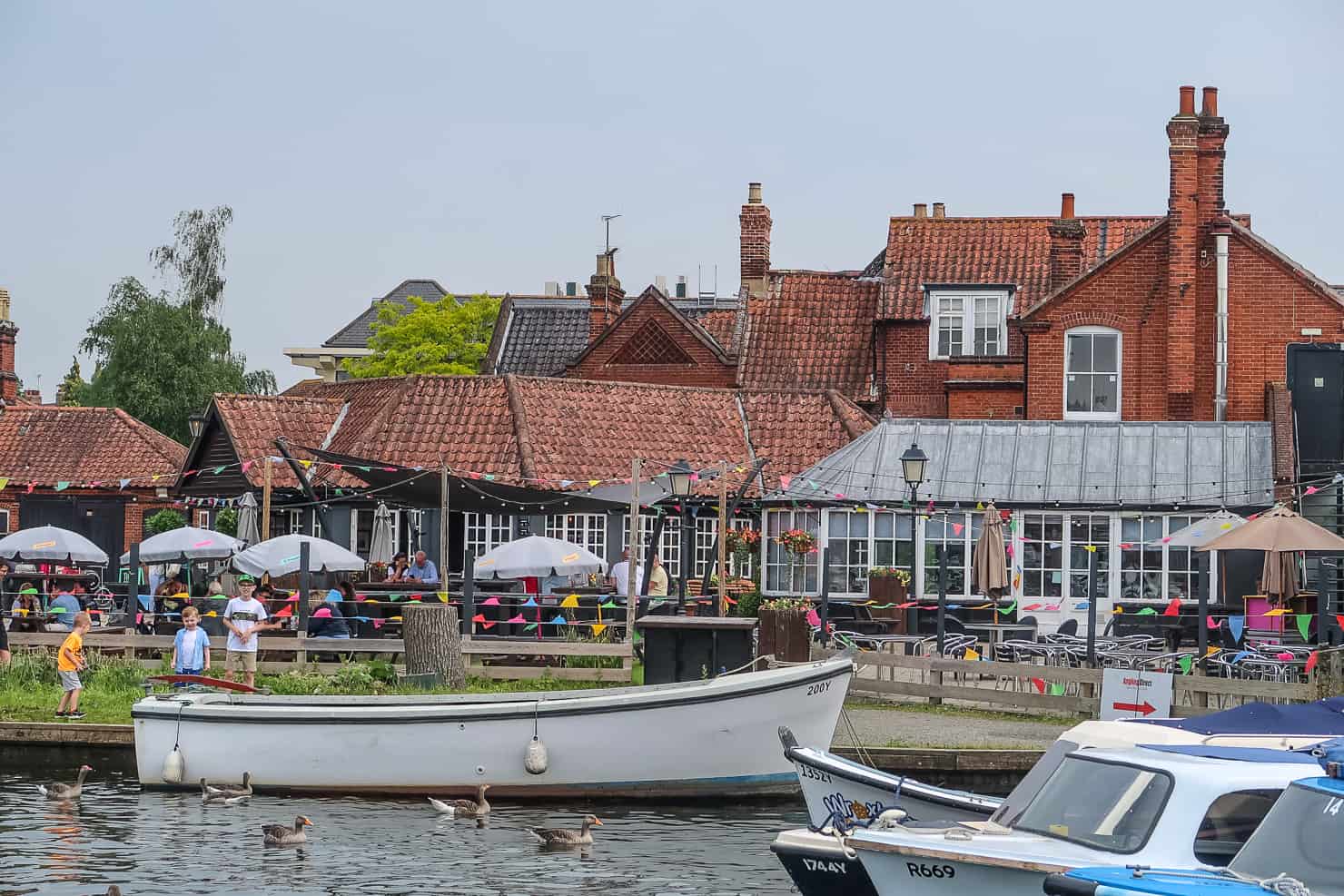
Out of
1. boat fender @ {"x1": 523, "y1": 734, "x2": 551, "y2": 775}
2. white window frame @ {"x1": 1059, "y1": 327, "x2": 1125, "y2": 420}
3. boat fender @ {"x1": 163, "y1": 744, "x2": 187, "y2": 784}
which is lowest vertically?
boat fender @ {"x1": 163, "y1": 744, "x2": 187, "y2": 784}

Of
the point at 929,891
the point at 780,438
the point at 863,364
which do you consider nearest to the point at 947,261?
the point at 863,364

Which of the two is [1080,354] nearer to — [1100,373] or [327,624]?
[1100,373]

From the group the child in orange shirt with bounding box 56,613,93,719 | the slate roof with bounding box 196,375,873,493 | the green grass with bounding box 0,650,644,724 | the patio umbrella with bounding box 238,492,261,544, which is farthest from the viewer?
the slate roof with bounding box 196,375,873,493

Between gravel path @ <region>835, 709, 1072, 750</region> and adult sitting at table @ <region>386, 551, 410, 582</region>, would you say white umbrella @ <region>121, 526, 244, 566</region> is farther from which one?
gravel path @ <region>835, 709, 1072, 750</region>

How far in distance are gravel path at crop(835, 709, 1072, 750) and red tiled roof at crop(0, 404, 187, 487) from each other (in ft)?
100

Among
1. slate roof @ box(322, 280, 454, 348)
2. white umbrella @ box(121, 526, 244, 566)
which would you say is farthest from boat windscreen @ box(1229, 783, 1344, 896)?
slate roof @ box(322, 280, 454, 348)

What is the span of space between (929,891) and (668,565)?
2272 centimetres

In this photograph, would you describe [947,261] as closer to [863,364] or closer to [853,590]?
[863,364]

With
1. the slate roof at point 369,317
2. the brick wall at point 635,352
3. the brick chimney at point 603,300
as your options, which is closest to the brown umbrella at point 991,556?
the brick wall at point 635,352

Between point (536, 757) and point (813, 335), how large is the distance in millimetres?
27237

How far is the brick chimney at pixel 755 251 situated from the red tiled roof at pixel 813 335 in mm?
349

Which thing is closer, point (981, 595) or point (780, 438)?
point (981, 595)

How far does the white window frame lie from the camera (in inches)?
1369

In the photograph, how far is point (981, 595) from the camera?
2972cm
